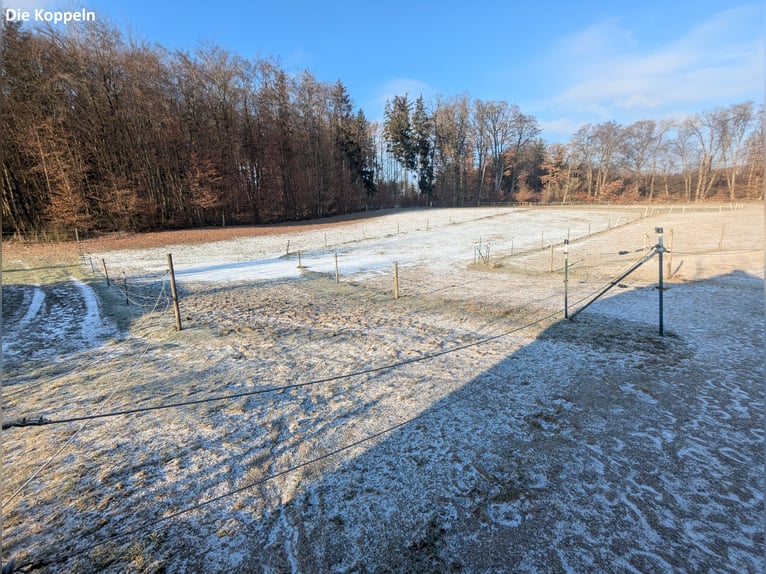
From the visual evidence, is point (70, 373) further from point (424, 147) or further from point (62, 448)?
point (424, 147)

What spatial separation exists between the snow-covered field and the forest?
736 cm

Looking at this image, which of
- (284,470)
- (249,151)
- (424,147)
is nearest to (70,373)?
(284,470)

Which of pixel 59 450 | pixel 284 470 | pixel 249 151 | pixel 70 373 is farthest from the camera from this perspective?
pixel 249 151

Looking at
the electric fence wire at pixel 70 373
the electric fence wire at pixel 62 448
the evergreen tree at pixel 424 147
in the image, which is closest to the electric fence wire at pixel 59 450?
the electric fence wire at pixel 62 448

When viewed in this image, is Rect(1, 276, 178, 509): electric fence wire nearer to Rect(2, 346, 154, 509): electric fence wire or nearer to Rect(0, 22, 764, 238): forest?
Rect(2, 346, 154, 509): electric fence wire

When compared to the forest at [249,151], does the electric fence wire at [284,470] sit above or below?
below

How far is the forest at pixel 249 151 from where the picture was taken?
2412cm

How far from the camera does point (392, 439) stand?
427cm

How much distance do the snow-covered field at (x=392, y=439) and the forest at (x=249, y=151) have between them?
736 cm

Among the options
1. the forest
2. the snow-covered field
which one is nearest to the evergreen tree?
the forest

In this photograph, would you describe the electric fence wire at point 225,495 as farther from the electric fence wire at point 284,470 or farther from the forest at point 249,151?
the forest at point 249,151

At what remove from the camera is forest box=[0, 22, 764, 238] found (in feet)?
79.2

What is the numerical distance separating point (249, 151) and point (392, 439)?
36060mm

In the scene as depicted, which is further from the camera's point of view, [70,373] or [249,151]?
[249,151]
